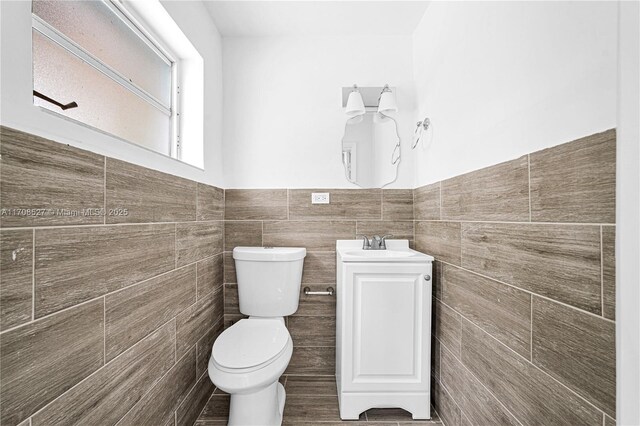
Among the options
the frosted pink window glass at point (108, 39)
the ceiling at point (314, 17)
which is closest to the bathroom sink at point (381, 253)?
the frosted pink window glass at point (108, 39)

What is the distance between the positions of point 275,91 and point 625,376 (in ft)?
7.07

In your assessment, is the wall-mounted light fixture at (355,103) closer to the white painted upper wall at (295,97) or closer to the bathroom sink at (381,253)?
the white painted upper wall at (295,97)

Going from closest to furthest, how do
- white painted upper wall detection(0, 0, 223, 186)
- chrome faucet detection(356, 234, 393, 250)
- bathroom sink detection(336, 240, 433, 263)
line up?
white painted upper wall detection(0, 0, 223, 186), bathroom sink detection(336, 240, 433, 263), chrome faucet detection(356, 234, 393, 250)

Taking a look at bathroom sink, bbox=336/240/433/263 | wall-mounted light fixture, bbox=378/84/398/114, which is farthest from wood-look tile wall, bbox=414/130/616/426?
wall-mounted light fixture, bbox=378/84/398/114

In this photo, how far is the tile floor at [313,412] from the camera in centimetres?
161

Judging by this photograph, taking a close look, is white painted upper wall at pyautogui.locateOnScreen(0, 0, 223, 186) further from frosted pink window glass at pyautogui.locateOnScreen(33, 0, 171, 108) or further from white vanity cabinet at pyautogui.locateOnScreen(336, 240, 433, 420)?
white vanity cabinet at pyautogui.locateOnScreen(336, 240, 433, 420)

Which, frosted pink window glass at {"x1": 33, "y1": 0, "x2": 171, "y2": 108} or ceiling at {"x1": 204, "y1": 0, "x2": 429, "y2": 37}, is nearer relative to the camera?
frosted pink window glass at {"x1": 33, "y1": 0, "x2": 171, "y2": 108}

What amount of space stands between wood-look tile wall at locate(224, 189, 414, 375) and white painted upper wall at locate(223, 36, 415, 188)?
0.38 ft

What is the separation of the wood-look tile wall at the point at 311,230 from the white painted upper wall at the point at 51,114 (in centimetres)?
42

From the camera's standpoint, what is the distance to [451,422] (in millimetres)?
1496

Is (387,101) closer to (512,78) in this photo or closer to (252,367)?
(512,78)

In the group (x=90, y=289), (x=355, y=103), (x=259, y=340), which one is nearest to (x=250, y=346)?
(x=259, y=340)

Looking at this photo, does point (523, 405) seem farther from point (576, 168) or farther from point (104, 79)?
point (104, 79)

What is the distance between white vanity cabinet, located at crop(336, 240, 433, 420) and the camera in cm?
160
